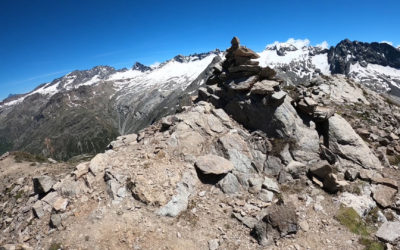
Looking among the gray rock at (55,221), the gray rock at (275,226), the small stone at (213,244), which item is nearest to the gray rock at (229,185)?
the gray rock at (275,226)

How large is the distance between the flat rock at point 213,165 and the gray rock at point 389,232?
32.3 ft

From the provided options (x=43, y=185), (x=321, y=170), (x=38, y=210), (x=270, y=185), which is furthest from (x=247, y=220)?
(x=43, y=185)

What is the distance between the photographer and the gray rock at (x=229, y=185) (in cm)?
1706

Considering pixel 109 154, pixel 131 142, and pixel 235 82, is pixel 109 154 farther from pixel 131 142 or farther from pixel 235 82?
pixel 235 82

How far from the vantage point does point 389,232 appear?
13852mm

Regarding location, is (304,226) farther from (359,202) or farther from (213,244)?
(213,244)

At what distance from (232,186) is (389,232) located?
381 inches

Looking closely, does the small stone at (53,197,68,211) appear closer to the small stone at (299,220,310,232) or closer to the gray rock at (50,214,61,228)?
the gray rock at (50,214,61,228)

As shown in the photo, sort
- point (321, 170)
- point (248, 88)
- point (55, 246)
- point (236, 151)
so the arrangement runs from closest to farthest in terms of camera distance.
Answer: point (55, 246), point (321, 170), point (236, 151), point (248, 88)

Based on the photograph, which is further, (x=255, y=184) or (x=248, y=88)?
(x=248, y=88)

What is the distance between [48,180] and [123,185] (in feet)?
20.5

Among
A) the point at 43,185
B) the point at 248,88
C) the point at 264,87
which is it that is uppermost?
the point at 248,88

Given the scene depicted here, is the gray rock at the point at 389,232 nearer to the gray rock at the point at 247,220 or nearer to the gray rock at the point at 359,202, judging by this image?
the gray rock at the point at 359,202

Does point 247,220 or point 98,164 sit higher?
point 98,164
